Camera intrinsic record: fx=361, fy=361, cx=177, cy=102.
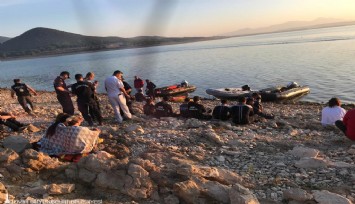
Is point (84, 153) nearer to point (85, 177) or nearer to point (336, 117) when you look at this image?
point (85, 177)

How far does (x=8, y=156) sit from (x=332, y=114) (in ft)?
33.5

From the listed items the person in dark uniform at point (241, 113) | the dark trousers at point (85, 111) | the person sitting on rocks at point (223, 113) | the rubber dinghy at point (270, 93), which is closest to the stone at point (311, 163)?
the person in dark uniform at point (241, 113)

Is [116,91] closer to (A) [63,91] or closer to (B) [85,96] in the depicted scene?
(B) [85,96]

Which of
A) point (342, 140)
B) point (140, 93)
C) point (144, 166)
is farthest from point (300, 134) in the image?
point (140, 93)

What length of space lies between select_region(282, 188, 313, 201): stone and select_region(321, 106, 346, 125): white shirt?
6828 mm

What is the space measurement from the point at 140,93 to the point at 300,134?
12803 millimetres

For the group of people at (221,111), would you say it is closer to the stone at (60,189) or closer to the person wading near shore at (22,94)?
the person wading near shore at (22,94)

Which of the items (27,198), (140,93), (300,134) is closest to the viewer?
(27,198)

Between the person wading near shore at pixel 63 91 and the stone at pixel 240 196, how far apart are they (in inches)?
300

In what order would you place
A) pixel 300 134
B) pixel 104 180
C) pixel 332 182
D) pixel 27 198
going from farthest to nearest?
1. pixel 300 134
2. pixel 332 182
3. pixel 104 180
4. pixel 27 198

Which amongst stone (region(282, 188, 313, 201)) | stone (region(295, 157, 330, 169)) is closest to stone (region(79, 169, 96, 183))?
stone (region(282, 188, 313, 201))

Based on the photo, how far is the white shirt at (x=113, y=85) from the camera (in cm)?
1153

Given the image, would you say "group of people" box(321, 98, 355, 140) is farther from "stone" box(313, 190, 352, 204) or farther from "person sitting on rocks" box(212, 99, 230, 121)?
"stone" box(313, 190, 352, 204)

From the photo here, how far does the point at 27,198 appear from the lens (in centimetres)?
567
